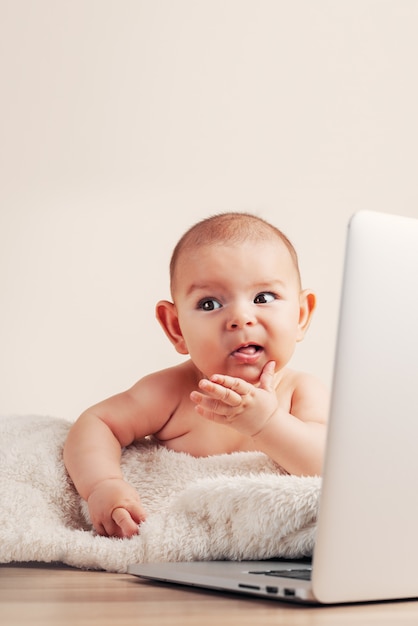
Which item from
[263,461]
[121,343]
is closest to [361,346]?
[263,461]

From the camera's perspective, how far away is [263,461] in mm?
1165

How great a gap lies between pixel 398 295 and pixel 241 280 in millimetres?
682

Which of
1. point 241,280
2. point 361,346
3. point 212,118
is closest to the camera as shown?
point 361,346

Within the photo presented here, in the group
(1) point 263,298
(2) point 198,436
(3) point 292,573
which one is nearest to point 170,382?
(2) point 198,436

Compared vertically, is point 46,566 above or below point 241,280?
below

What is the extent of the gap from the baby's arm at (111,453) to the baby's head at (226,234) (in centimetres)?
20

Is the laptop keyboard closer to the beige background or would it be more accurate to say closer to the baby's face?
the baby's face

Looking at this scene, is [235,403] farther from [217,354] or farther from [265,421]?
[217,354]

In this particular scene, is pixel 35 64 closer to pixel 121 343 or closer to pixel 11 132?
pixel 11 132

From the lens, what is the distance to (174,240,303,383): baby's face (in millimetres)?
1309

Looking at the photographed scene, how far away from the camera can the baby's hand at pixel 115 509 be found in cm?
107

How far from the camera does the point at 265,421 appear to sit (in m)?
1.09

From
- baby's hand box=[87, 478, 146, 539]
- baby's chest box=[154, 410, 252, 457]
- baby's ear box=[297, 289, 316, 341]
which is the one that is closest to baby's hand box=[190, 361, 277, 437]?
baby's hand box=[87, 478, 146, 539]

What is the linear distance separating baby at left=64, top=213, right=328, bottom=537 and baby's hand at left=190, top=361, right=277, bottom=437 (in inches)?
3.3
